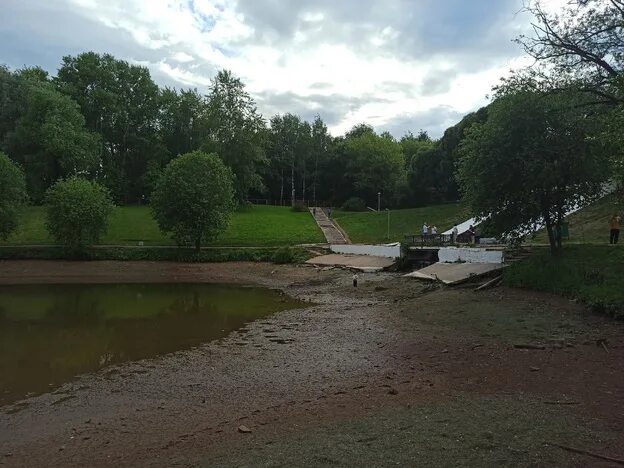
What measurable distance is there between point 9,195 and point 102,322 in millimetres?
26430

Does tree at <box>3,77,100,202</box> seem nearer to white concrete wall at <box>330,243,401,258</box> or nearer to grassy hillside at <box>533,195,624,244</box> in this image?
white concrete wall at <box>330,243,401,258</box>

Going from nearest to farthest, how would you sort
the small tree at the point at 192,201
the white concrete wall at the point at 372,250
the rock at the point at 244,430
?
the rock at the point at 244,430, the white concrete wall at the point at 372,250, the small tree at the point at 192,201

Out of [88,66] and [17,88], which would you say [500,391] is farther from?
[88,66]

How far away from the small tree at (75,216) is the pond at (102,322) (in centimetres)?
968

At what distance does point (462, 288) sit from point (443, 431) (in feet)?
52.0

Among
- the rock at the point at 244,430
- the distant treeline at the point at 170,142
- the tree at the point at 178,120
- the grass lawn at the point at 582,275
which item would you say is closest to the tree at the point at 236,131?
the distant treeline at the point at 170,142

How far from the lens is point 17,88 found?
60375 millimetres

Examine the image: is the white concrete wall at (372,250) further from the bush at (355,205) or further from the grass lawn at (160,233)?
the bush at (355,205)

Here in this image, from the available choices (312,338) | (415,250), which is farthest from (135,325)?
(415,250)

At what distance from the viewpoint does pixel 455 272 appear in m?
25.4

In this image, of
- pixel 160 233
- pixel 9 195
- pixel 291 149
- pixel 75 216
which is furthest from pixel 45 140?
pixel 291 149

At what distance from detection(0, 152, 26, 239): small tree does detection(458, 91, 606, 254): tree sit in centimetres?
3471

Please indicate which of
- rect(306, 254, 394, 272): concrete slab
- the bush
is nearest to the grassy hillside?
rect(306, 254, 394, 272): concrete slab

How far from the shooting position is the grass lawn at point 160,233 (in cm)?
4497
